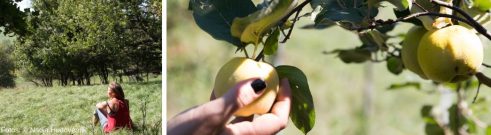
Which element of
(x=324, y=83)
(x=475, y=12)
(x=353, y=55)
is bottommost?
(x=324, y=83)

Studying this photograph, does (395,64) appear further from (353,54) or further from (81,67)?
(81,67)

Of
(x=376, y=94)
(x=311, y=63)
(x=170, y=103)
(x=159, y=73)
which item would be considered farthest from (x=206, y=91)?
(x=159, y=73)

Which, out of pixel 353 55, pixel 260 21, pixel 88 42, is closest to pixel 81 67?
pixel 88 42

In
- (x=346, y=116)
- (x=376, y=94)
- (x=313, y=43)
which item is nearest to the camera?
(x=346, y=116)

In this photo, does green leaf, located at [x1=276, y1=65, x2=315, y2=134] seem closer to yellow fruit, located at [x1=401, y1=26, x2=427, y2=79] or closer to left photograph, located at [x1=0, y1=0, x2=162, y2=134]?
yellow fruit, located at [x1=401, y1=26, x2=427, y2=79]

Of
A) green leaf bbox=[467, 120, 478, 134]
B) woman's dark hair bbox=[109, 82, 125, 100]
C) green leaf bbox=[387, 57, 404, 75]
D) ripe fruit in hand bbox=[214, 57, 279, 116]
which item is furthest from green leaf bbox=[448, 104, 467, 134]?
woman's dark hair bbox=[109, 82, 125, 100]

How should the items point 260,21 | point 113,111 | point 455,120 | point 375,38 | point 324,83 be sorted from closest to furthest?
1. point 260,21
2. point 375,38
3. point 455,120
4. point 113,111
5. point 324,83

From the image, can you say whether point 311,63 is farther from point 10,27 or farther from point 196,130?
point 196,130

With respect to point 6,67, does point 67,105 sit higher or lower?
lower
